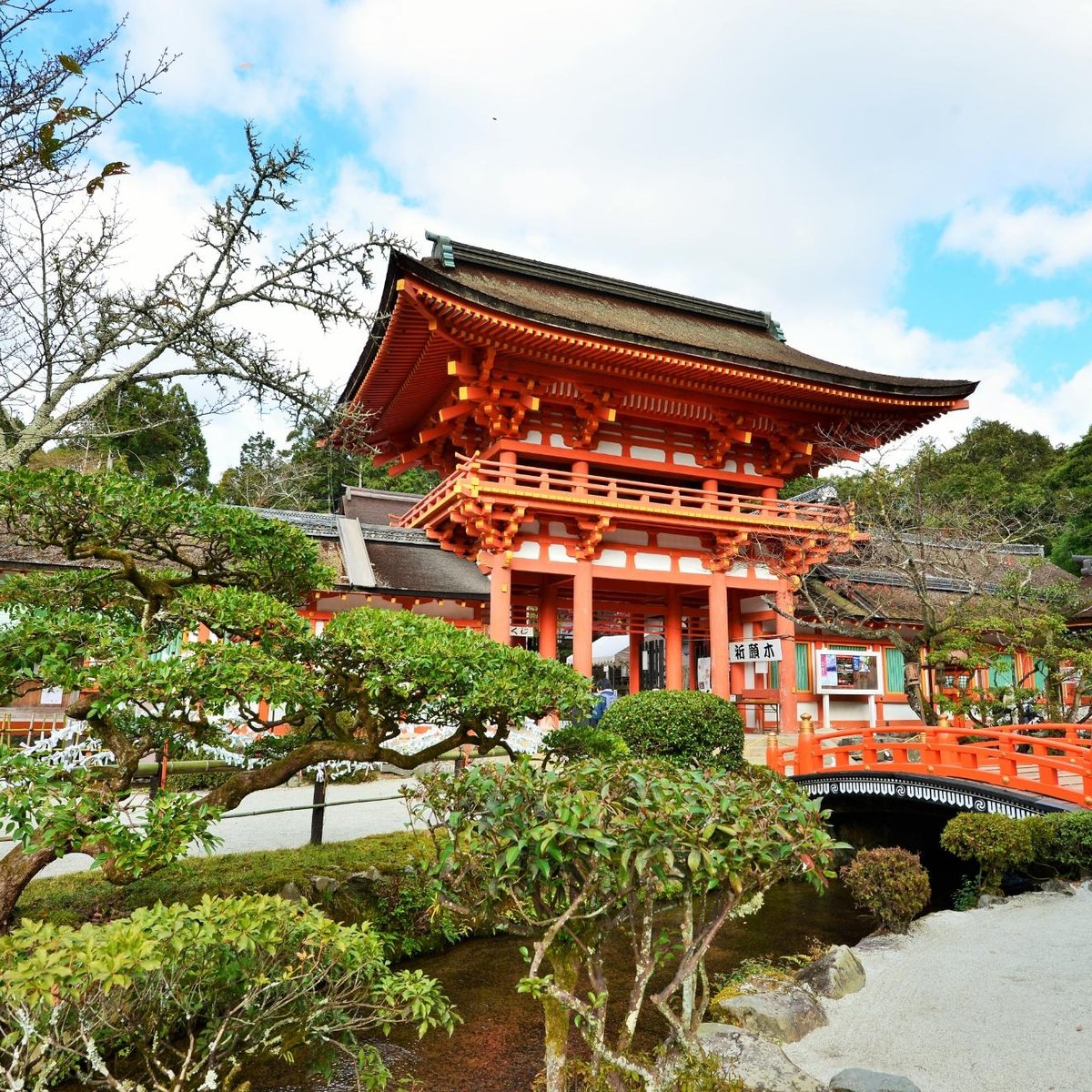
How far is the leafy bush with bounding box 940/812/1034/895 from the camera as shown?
8117 mm

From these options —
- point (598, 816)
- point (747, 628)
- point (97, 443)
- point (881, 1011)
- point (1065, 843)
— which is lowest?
point (881, 1011)

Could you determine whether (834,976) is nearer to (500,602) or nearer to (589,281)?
(500,602)

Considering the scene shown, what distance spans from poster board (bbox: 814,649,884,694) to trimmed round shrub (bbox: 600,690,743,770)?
21.1 ft

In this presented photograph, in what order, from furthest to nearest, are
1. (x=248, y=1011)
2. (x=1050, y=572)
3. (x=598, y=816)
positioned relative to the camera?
1. (x=1050, y=572)
2. (x=248, y=1011)
3. (x=598, y=816)

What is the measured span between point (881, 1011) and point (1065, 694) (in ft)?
63.0

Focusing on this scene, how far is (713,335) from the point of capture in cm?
1819

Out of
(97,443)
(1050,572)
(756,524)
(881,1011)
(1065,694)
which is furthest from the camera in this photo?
(1050,572)

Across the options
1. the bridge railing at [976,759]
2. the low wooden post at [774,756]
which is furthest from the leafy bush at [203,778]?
the bridge railing at [976,759]

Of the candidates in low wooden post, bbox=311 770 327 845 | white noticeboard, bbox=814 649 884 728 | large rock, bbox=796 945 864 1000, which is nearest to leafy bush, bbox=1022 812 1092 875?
large rock, bbox=796 945 864 1000

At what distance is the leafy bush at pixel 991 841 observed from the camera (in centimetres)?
812

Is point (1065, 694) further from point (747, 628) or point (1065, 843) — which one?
point (1065, 843)

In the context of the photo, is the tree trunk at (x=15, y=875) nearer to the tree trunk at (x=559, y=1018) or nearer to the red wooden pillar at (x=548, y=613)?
the tree trunk at (x=559, y=1018)

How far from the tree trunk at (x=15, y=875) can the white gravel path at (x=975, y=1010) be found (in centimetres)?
500

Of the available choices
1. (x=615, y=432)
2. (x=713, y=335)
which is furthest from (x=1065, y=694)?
(x=615, y=432)
